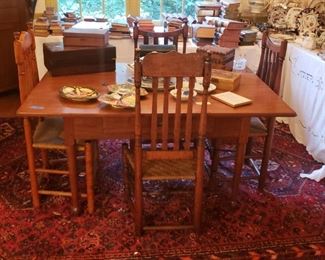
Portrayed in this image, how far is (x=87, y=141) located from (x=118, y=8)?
2.25 meters

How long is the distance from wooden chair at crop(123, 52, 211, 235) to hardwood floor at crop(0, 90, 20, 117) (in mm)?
2035

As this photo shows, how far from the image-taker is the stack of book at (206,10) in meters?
3.81

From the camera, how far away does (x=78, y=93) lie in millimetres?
2115

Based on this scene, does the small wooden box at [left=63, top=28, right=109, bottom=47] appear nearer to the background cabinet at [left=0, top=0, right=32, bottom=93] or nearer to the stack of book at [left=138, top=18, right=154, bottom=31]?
the stack of book at [left=138, top=18, right=154, bottom=31]

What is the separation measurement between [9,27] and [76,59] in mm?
1849

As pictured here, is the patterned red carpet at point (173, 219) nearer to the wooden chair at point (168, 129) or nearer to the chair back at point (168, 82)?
the wooden chair at point (168, 129)

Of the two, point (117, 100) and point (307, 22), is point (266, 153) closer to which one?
point (117, 100)

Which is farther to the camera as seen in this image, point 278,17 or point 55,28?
point 278,17

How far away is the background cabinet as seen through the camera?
3.83m

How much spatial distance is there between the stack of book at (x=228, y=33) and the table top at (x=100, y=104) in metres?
1.11

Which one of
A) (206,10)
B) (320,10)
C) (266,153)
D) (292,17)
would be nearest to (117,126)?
(266,153)

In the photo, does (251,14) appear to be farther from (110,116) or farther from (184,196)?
(110,116)

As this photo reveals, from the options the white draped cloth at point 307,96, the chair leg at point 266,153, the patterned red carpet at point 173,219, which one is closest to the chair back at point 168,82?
the patterned red carpet at point 173,219

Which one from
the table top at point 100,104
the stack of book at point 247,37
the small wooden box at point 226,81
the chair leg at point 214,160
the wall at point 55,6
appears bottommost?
the chair leg at point 214,160
